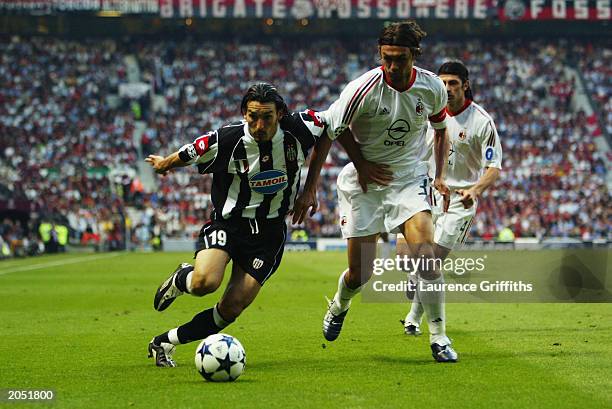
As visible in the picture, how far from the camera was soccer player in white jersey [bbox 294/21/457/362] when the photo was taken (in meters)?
8.15

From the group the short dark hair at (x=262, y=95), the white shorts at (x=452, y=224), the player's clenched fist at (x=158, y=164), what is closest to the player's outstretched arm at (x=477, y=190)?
the white shorts at (x=452, y=224)

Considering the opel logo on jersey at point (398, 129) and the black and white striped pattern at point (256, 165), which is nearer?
the black and white striped pattern at point (256, 165)

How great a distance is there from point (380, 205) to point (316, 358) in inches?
58.6

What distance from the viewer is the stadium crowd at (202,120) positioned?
41562 millimetres

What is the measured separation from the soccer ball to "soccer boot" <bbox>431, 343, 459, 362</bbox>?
1.75 metres

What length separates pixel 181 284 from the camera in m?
8.09

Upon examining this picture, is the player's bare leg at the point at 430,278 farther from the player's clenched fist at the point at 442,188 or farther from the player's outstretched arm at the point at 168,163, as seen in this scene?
the player's outstretched arm at the point at 168,163

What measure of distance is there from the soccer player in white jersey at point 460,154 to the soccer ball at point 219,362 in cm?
341

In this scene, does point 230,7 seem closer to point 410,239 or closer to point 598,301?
point 598,301

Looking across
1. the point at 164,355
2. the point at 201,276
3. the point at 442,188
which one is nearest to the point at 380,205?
the point at 442,188

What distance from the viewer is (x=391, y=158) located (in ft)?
28.4

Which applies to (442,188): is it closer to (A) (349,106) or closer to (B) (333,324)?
(A) (349,106)

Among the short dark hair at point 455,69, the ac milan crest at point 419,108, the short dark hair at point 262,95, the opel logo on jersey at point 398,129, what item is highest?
the short dark hair at point 455,69

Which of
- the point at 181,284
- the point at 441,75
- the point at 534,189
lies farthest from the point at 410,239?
the point at 534,189
